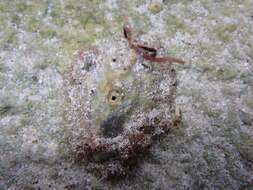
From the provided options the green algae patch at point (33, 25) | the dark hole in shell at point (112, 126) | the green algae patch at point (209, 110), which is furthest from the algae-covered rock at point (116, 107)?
the green algae patch at point (33, 25)

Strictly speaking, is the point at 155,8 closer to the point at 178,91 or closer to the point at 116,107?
the point at 178,91

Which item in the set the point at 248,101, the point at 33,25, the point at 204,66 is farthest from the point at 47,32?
the point at 248,101

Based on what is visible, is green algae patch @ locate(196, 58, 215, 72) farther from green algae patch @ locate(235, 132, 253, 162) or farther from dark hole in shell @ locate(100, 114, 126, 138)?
dark hole in shell @ locate(100, 114, 126, 138)

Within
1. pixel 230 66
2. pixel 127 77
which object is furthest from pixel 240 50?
pixel 127 77

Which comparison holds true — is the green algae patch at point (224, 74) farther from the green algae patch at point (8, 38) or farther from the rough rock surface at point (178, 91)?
the green algae patch at point (8, 38)

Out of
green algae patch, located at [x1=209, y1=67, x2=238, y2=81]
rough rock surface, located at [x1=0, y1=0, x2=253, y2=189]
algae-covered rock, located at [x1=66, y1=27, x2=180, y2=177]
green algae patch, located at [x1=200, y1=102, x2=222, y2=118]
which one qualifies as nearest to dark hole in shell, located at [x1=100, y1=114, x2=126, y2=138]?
algae-covered rock, located at [x1=66, y1=27, x2=180, y2=177]

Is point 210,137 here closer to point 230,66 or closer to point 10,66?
point 230,66
